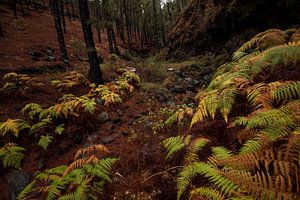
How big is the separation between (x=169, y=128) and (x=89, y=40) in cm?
564

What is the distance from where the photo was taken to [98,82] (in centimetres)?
987

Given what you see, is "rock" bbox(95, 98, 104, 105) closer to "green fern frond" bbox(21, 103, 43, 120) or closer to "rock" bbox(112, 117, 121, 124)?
"rock" bbox(112, 117, 121, 124)

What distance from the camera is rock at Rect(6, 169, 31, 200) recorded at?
547cm

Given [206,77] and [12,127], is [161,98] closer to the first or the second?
[206,77]

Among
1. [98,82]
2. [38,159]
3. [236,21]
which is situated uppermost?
[236,21]

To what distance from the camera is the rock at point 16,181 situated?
17.9ft

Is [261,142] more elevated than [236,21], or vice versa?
[236,21]

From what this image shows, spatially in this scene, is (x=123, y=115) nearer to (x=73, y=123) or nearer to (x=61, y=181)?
(x=73, y=123)

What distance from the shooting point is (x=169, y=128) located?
5809mm

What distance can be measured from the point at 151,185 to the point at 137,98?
5.54 m

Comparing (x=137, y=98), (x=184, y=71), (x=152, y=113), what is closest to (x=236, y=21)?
(x=184, y=71)

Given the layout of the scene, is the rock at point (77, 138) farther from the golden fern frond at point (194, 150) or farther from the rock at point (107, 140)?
the golden fern frond at point (194, 150)


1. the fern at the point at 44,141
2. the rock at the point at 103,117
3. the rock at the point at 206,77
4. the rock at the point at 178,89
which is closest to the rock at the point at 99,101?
the rock at the point at 103,117

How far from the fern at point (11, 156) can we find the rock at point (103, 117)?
229 centimetres
